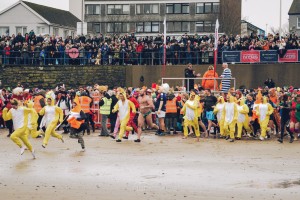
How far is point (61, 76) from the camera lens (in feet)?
134

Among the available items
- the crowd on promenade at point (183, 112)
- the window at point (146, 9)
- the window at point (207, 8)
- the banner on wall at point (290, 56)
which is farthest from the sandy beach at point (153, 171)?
the window at point (146, 9)


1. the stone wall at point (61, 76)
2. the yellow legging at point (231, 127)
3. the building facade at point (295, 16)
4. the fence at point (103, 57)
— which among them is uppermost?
the building facade at point (295, 16)

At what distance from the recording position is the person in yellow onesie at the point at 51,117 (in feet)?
69.3

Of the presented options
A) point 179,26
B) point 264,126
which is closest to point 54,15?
point 179,26

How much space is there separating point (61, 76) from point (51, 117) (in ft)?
60.2

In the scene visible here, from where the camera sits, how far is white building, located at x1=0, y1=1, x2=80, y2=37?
253 feet

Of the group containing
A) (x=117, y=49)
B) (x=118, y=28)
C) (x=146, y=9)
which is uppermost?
(x=146, y=9)

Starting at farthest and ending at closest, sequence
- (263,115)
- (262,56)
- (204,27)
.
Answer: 1. (204,27)
2. (262,56)
3. (263,115)

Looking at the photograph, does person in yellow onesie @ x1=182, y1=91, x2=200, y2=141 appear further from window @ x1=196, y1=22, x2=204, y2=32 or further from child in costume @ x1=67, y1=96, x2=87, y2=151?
window @ x1=196, y1=22, x2=204, y2=32

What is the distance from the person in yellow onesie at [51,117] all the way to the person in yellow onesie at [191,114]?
481 cm

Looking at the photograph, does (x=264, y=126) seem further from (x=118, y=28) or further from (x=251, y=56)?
(x=118, y=28)

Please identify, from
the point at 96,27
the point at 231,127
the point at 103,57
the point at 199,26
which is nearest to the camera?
the point at 231,127

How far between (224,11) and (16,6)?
22428 millimetres

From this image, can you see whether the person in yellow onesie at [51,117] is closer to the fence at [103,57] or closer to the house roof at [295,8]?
the fence at [103,57]
